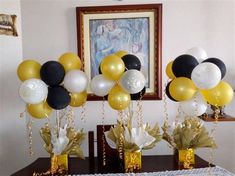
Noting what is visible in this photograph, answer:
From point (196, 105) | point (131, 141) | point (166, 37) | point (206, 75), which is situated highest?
point (166, 37)

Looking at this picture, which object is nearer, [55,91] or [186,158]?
[55,91]

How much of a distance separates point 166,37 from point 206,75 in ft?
2.95

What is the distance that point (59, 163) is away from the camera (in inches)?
69.8

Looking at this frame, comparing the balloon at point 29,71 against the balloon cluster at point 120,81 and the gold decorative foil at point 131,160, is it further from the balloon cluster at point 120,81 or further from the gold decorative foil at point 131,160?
the gold decorative foil at point 131,160

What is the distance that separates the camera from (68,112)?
2.30m

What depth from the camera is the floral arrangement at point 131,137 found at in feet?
5.69

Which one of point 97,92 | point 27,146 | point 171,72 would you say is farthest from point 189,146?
point 27,146

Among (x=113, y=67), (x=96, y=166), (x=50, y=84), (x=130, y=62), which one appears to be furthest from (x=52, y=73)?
(x=96, y=166)

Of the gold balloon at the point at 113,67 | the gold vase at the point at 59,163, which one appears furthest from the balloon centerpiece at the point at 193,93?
the gold vase at the point at 59,163

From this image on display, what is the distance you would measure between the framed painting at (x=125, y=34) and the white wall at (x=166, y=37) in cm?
8

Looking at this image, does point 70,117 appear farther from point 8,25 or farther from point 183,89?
point 183,89

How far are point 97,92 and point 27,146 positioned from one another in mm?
1140

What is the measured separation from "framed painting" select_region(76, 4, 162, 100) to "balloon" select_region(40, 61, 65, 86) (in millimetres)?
623

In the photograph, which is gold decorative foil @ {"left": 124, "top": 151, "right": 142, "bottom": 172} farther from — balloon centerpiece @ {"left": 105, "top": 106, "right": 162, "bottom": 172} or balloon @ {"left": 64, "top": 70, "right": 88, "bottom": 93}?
balloon @ {"left": 64, "top": 70, "right": 88, "bottom": 93}
